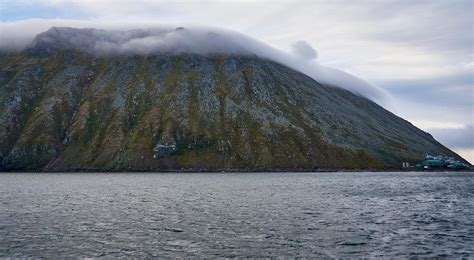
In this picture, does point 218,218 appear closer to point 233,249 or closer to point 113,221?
point 113,221

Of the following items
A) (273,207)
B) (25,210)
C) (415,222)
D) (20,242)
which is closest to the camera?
(20,242)

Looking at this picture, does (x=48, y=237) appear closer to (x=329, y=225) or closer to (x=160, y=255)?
(x=160, y=255)

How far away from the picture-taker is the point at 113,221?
71.5 metres

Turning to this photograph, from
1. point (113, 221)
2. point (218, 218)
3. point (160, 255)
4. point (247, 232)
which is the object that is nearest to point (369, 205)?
point (218, 218)

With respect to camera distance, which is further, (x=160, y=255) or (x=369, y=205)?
(x=369, y=205)

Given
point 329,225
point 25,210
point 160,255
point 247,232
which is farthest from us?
point 25,210

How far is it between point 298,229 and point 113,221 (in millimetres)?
28904

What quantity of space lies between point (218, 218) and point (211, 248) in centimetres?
2363

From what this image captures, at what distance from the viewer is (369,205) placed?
97.2 metres

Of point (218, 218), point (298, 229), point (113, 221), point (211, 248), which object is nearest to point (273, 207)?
point (218, 218)

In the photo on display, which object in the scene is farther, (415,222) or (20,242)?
(415,222)

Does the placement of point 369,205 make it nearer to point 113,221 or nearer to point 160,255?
point 113,221

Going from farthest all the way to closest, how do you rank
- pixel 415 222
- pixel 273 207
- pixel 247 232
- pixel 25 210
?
pixel 273 207 → pixel 25 210 → pixel 415 222 → pixel 247 232

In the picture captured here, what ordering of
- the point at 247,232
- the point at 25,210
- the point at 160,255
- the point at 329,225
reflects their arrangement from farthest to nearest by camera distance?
the point at 25,210, the point at 329,225, the point at 247,232, the point at 160,255
